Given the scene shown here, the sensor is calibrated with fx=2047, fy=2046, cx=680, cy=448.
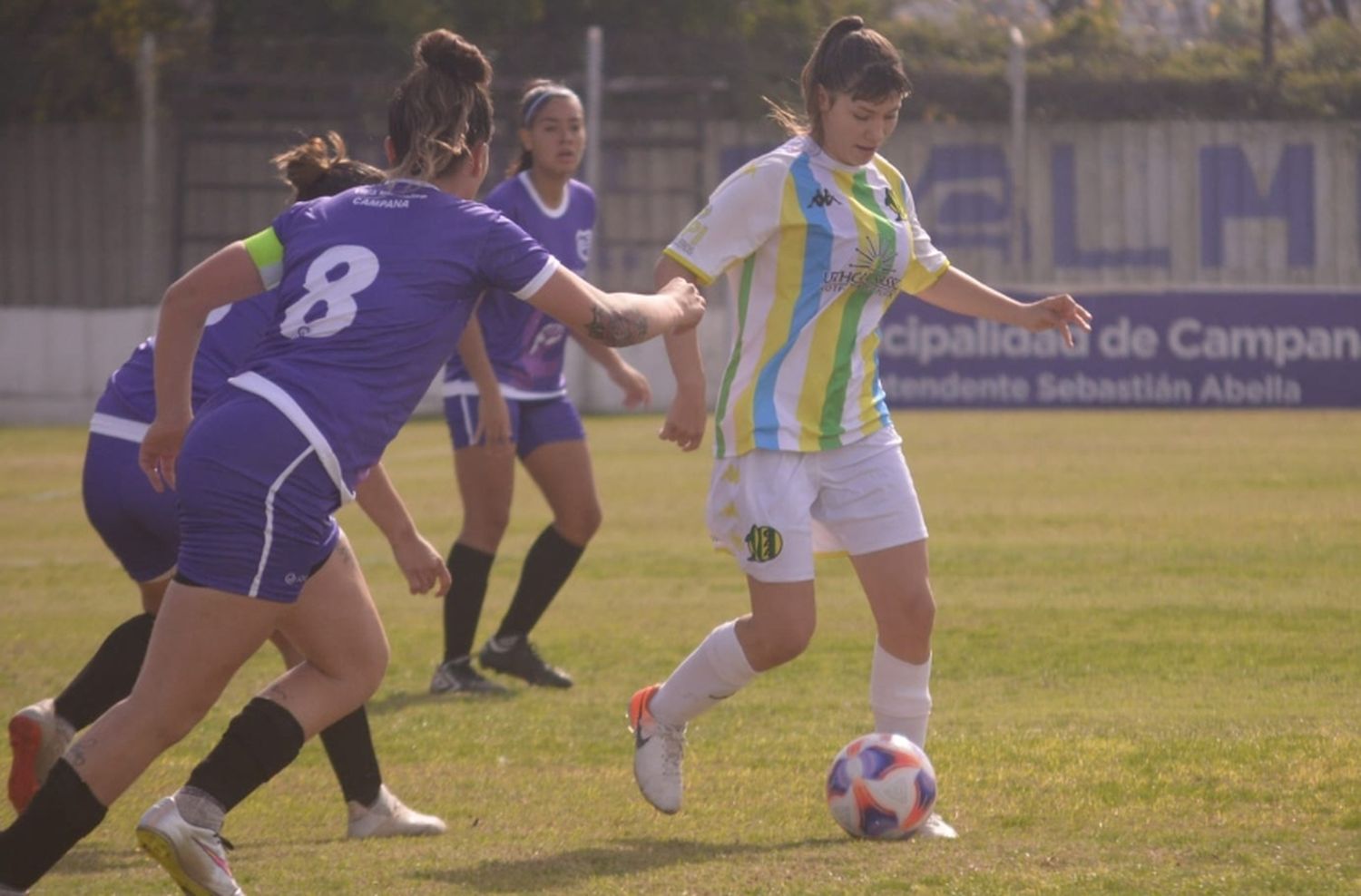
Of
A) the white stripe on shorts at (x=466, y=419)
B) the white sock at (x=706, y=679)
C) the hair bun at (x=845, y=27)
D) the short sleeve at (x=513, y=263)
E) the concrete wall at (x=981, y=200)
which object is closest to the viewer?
the short sleeve at (x=513, y=263)

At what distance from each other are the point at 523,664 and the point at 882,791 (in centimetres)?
309

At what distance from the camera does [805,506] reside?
5219 mm

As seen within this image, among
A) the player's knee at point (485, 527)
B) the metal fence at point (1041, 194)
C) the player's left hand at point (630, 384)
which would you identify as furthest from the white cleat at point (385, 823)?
the metal fence at point (1041, 194)

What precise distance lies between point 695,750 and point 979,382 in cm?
1550

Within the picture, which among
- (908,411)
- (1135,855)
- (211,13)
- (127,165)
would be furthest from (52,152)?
(1135,855)

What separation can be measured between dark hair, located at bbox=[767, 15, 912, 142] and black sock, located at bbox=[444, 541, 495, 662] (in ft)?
10.4

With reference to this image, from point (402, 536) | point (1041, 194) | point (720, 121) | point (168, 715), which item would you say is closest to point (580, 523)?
point (402, 536)

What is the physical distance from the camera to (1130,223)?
2886cm

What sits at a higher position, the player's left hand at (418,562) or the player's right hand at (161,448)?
the player's right hand at (161,448)

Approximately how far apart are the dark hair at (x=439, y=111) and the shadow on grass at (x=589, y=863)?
5.42ft

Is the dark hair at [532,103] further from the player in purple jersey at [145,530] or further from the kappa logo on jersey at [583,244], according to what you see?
the player in purple jersey at [145,530]

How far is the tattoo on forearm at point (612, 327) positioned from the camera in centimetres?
434

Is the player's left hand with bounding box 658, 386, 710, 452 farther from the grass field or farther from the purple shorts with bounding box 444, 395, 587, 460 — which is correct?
the purple shorts with bounding box 444, 395, 587, 460

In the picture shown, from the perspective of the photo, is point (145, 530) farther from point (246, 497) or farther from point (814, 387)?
point (814, 387)
